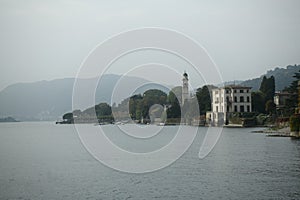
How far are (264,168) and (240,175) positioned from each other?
3.02 meters

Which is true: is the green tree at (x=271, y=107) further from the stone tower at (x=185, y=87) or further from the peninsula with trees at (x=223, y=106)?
the stone tower at (x=185, y=87)

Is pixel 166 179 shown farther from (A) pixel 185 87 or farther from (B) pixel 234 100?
(A) pixel 185 87

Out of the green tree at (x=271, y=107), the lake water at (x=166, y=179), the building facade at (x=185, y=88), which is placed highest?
the building facade at (x=185, y=88)

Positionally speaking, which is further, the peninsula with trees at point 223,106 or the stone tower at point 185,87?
the stone tower at point 185,87

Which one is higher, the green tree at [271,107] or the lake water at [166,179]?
the green tree at [271,107]

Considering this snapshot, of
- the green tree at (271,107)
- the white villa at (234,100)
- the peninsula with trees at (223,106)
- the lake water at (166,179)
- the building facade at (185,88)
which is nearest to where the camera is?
the lake water at (166,179)

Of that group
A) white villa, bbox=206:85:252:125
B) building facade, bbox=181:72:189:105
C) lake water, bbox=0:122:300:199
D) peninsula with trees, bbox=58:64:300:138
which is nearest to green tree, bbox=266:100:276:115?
peninsula with trees, bbox=58:64:300:138

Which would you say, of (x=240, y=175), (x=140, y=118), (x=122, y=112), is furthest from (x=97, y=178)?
(x=122, y=112)

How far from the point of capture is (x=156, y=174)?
83.7 feet

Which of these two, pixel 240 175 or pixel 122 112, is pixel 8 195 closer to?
pixel 240 175

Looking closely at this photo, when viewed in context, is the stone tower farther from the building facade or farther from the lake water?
the lake water

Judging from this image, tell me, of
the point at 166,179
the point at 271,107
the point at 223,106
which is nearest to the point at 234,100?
the point at 223,106

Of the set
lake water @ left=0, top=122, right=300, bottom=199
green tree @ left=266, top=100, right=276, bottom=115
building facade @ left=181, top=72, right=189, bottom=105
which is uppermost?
building facade @ left=181, top=72, right=189, bottom=105

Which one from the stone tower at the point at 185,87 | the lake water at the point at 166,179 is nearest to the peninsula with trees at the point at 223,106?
the stone tower at the point at 185,87
